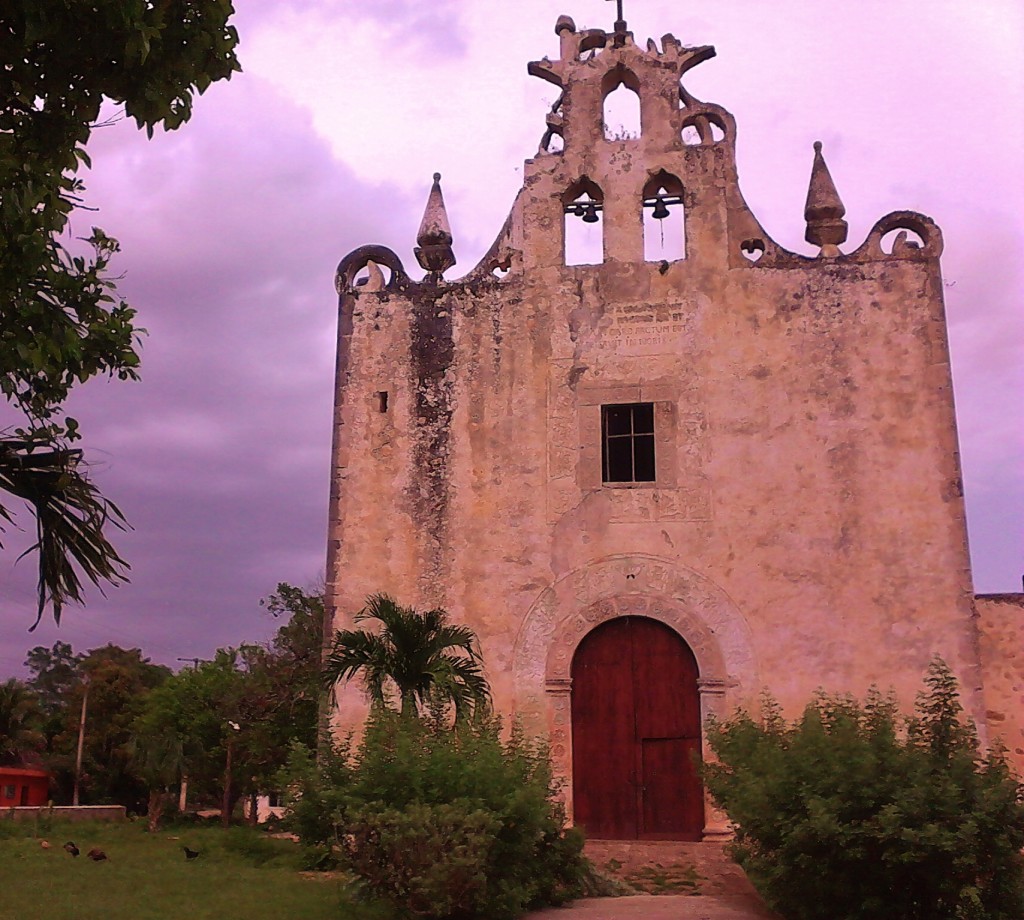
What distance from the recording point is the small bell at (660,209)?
14961 mm

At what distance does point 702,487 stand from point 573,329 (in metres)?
2.69

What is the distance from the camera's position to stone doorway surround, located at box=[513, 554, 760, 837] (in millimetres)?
12867

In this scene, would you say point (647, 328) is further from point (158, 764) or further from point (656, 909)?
point (158, 764)

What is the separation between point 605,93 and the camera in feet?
50.4

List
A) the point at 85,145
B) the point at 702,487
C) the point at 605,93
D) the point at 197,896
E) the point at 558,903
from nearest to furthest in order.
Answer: the point at 85,145
the point at 558,903
the point at 197,896
the point at 702,487
the point at 605,93

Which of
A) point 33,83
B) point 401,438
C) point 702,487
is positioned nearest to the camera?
point 33,83

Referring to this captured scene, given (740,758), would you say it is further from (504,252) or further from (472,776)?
(504,252)

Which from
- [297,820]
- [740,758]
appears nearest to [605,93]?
[740,758]

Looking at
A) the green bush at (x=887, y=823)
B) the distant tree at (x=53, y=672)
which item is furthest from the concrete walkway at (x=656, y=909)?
the distant tree at (x=53, y=672)

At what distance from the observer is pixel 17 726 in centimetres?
3534

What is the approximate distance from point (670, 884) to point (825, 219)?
8.58m

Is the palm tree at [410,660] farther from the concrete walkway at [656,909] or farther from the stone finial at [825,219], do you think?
the stone finial at [825,219]

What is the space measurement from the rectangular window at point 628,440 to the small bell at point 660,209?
2.89m

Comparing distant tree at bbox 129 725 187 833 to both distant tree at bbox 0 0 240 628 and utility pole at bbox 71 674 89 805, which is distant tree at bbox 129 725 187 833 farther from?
distant tree at bbox 0 0 240 628
